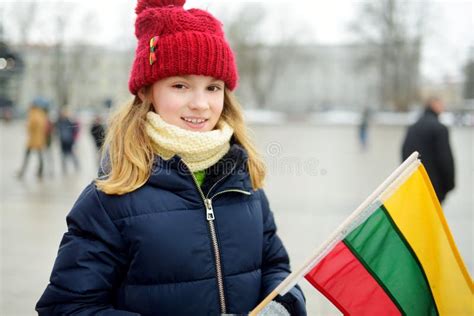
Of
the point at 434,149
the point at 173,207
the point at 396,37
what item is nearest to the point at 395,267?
the point at 173,207

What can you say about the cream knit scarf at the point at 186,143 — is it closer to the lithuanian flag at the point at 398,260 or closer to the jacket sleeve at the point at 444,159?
the lithuanian flag at the point at 398,260

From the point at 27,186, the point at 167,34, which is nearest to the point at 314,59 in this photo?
the point at 27,186

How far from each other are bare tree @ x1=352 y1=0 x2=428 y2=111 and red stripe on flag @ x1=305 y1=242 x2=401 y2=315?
47.3 m

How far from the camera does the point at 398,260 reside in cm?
187

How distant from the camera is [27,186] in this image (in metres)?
11.5

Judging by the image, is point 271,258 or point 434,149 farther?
point 434,149

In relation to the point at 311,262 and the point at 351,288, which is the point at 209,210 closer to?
the point at 311,262

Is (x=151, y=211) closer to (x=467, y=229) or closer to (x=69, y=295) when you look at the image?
(x=69, y=295)

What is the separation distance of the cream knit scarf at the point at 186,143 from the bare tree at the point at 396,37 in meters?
47.3

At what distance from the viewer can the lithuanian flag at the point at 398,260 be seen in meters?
1.78

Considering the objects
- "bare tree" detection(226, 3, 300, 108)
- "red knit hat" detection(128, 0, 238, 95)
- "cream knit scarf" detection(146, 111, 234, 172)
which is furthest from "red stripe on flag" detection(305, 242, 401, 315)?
"bare tree" detection(226, 3, 300, 108)

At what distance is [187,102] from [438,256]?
0.94 metres

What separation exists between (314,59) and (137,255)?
69.0 meters

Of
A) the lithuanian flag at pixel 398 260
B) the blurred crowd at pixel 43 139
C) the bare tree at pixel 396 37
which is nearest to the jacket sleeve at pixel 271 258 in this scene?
the lithuanian flag at pixel 398 260
